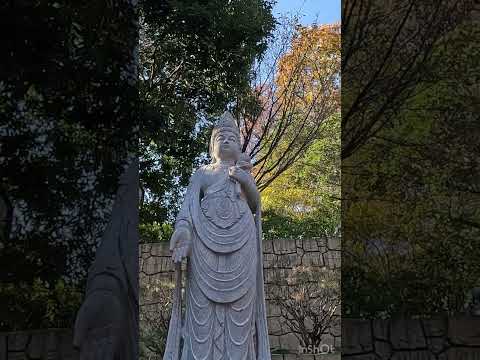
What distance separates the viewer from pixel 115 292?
6.40 meters

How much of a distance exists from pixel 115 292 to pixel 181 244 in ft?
9.40

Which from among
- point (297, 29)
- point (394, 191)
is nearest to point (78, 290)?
point (394, 191)

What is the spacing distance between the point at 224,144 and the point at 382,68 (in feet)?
12.9

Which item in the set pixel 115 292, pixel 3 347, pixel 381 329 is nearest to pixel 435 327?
pixel 381 329

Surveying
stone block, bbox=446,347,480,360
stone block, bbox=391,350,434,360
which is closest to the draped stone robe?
stone block, bbox=391,350,434,360

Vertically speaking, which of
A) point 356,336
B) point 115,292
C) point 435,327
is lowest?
point 356,336

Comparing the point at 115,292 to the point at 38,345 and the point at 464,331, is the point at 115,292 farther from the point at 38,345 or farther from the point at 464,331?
the point at 464,331

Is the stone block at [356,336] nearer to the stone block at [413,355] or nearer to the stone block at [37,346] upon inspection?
the stone block at [413,355]

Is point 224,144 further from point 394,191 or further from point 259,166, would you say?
point 259,166

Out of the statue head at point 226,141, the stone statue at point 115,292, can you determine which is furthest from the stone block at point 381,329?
the statue head at point 226,141

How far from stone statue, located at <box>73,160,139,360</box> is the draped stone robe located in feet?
8.32

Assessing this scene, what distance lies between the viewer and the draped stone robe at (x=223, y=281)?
3.69 metres

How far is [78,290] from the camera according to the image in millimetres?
6461

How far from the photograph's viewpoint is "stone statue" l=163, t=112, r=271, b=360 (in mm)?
3699
